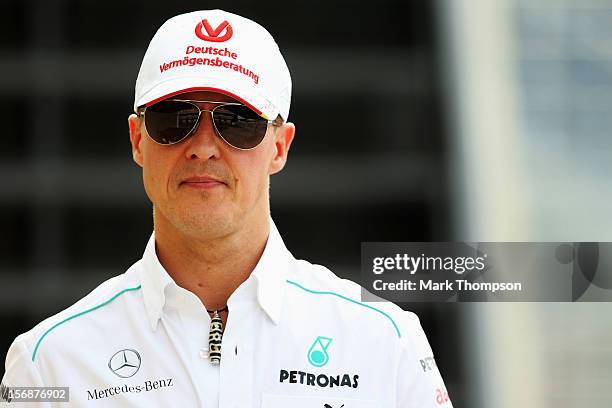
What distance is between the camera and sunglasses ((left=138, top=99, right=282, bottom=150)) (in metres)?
2.78

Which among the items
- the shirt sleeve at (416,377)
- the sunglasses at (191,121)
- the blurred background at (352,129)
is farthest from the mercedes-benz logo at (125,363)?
the blurred background at (352,129)

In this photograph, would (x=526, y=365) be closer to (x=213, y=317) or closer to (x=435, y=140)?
(x=435, y=140)

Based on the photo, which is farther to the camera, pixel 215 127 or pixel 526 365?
pixel 526 365

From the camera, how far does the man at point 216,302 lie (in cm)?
279

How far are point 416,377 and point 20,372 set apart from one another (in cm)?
99

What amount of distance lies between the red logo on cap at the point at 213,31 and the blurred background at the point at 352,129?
2.88 meters

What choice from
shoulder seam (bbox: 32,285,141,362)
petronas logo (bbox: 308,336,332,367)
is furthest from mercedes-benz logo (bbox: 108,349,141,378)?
petronas logo (bbox: 308,336,332,367)

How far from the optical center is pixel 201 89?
276cm

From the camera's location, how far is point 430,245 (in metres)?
Result: 3.88

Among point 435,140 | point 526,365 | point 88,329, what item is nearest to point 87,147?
point 435,140

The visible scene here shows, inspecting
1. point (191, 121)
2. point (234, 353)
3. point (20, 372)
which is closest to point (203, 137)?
point (191, 121)

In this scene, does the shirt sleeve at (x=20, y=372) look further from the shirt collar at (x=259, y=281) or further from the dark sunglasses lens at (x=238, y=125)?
the dark sunglasses lens at (x=238, y=125)

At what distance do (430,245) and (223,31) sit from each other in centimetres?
132

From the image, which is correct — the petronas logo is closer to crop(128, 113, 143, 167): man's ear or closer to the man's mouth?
the man's mouth
